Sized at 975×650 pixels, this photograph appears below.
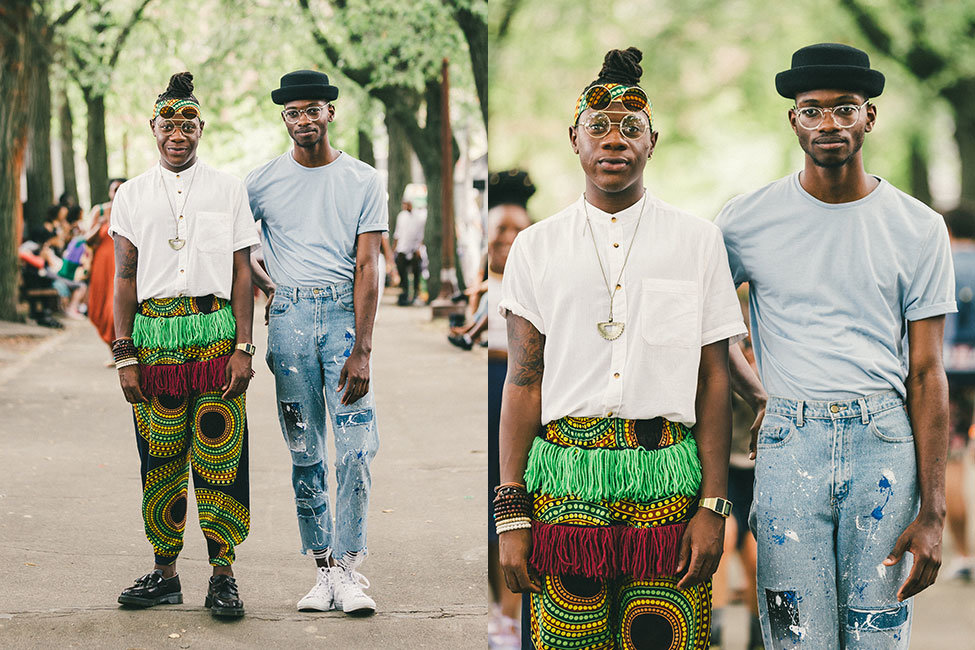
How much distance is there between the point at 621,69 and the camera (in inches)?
122

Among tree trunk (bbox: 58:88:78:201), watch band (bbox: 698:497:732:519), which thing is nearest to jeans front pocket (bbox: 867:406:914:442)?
watch band (bbox: 698:497:732:519)

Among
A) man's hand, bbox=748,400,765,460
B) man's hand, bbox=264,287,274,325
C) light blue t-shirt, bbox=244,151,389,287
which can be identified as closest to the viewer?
man's hand, bbox=748,400,765,460

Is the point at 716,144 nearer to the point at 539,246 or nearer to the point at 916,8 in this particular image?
the point at 916,8

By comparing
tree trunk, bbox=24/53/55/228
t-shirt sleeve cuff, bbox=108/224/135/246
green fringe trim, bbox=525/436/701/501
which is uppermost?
tree trunk, bbox=24/53/55/228

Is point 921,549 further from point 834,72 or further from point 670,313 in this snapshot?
point 834,72

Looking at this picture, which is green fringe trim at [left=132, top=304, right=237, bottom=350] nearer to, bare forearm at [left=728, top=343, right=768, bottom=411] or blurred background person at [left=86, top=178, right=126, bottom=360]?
bare forearm at [left=728, top=343, right=768, bottom=411]

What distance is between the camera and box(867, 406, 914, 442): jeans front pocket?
303 centimetres

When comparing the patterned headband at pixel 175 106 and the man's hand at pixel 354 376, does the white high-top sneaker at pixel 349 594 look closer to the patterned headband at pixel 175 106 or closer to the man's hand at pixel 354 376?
the man's hand at pixel 354 376

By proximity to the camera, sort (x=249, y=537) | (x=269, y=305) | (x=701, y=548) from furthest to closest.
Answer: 1. (x=249, y=537)
2. (x=269, y=305)
3. (x=701, y=548)

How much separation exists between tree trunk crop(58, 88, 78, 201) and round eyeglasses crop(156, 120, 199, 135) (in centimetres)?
2273

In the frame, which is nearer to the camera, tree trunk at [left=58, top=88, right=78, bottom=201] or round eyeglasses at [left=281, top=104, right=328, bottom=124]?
round eyeglasses at [left=281, top=104, right=328, bottom=124]

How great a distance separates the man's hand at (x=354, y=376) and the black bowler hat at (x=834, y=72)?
212 cm

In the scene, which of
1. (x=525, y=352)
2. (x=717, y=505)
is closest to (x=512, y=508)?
(x=525, y=352)

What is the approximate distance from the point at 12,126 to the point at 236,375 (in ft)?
38.5
